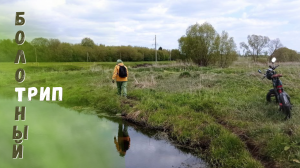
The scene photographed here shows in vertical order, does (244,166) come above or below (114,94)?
below

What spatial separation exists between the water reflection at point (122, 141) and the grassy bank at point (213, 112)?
802 millimetres

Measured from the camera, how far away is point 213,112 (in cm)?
740

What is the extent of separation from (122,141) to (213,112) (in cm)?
308

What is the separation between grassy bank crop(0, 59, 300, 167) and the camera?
4.32 meters

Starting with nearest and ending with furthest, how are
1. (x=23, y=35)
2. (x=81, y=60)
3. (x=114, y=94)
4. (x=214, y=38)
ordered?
(x=23, y=35)
(x=81, y=60)
(x=114, y=94)
(x=214, y=38)

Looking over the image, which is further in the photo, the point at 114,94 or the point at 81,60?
the point at 114,94

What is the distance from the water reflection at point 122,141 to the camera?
5.60 m

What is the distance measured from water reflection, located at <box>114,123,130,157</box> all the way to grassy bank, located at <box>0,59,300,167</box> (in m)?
0.80

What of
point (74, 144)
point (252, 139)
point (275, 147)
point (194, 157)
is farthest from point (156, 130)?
point (74, 144)

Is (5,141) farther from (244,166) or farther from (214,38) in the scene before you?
(214,38)

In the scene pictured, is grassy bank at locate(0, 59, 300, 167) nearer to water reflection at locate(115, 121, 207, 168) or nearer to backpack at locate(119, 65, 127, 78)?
water reflection at locate(115, 121, 207, 168)

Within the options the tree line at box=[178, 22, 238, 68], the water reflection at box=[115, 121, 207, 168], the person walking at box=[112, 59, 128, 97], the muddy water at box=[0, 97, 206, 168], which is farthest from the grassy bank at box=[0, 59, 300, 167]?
the tree line at box=[178, 22, 238, 68]

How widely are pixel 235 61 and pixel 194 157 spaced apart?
2562 cm

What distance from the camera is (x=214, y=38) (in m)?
28.4
